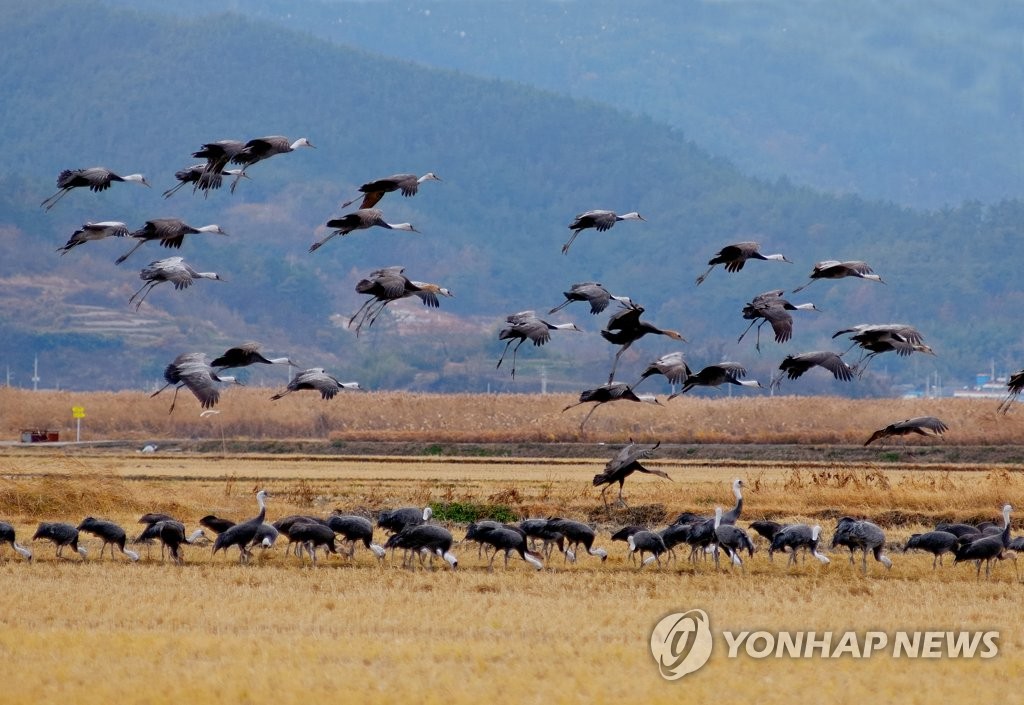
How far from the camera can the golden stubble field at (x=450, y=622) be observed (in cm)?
1566

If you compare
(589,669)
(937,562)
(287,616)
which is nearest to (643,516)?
(937,562)

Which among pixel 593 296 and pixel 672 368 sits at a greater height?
pixel 593 296

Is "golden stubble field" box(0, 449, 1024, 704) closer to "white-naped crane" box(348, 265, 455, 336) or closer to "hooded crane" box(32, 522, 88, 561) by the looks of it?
"hooded crane" box(32, 522, 88, 561)

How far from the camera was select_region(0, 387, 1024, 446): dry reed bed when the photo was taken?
2694 inches

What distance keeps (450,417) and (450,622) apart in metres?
57.9

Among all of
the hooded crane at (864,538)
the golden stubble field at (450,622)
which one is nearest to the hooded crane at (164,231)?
the golden stubble field at (450,622)

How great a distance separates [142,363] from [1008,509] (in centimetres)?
13814

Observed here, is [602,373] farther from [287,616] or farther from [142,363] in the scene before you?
[287,616]

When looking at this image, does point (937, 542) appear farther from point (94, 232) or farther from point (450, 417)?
point (450, 417)

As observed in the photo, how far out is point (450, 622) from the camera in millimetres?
19109

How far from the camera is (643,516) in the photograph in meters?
32.3

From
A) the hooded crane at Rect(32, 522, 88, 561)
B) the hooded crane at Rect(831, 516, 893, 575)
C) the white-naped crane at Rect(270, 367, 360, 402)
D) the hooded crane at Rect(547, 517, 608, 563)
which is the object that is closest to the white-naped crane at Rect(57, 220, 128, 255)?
the white-naped crane at Rect(270, 367, 360, 402)

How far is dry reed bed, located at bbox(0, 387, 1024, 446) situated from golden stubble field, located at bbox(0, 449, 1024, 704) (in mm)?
35946

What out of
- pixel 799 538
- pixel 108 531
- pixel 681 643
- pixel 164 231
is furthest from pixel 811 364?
pixel 108 531
